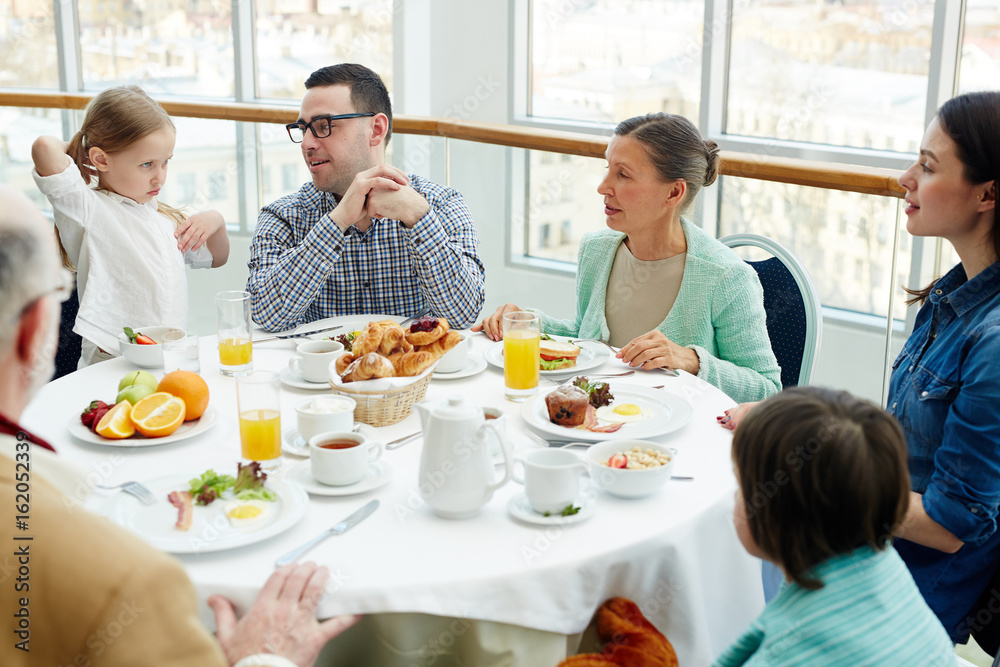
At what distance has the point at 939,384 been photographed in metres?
1.63

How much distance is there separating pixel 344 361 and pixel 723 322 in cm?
101

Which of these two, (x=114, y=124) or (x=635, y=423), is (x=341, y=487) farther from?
(x=114, y=124)

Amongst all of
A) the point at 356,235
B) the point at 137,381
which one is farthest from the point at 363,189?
the point at 137,381

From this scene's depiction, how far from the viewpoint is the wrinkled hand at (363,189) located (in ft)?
7.88

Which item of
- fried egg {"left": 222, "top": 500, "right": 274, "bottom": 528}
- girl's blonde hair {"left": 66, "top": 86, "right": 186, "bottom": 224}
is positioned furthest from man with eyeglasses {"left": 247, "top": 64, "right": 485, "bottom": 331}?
fried egg {"left": 222, "top": 500, "right": 274, "bottom": 528}

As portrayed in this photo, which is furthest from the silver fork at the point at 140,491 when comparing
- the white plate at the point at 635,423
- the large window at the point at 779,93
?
the large window at the point at 779,93

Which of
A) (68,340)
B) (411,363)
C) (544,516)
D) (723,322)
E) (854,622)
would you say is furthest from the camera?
(68,340)

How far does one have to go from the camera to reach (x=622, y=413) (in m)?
1.75

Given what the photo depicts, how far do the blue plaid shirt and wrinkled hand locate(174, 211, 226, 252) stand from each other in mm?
192

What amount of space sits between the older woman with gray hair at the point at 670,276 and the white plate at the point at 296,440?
2.14 ft

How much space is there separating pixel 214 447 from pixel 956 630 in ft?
4.57

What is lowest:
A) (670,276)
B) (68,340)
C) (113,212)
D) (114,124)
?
(68,340)

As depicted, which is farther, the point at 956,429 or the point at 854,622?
the point at 956,429

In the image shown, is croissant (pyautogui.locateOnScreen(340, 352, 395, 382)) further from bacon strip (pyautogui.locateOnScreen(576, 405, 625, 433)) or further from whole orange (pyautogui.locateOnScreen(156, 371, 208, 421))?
bacon strip (pyautogui.locateOnScreen(576, 405, 625, 433))
